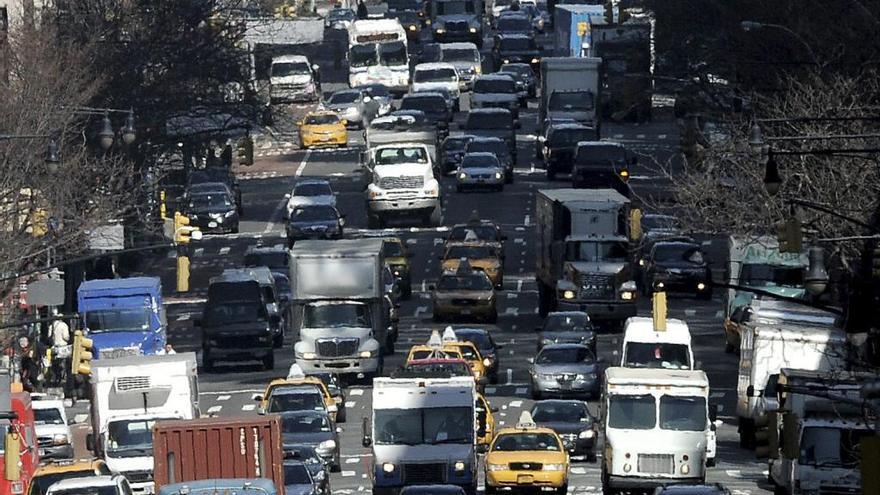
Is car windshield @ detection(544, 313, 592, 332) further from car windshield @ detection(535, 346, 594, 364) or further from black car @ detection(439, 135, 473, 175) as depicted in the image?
black car @ detection(439, 135, 473, 175)

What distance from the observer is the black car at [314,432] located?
163 feet

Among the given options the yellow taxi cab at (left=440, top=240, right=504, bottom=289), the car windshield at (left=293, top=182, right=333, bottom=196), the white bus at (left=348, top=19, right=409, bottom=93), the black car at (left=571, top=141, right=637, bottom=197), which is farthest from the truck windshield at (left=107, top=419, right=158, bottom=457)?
the white bus at (left=348, top=19, right=409, bottom=93)

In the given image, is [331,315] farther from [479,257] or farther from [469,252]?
[469,252]

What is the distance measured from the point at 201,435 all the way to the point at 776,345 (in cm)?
1452

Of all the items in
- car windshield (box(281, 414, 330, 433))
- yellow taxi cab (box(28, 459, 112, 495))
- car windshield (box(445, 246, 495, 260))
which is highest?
yellow taxi cab (box(28, 459, 112, 495))

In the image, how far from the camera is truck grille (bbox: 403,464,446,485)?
47156 mm

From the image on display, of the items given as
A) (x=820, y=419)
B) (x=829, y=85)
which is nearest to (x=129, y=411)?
(x=820, y=419)

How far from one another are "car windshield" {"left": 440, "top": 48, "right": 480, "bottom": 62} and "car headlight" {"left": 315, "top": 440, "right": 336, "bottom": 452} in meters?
67.5

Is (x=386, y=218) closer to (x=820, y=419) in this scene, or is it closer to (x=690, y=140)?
(x=690, y=140)

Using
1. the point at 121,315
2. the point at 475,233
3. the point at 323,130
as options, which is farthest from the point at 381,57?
the point at 121,315

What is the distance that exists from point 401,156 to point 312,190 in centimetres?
484

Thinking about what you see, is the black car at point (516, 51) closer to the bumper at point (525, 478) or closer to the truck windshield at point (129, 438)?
the truck windshield at point (129, 438)

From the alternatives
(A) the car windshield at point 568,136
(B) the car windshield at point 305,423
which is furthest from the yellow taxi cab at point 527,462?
(A) the car windshield at point 568,136

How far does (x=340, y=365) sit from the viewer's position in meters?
61.8
